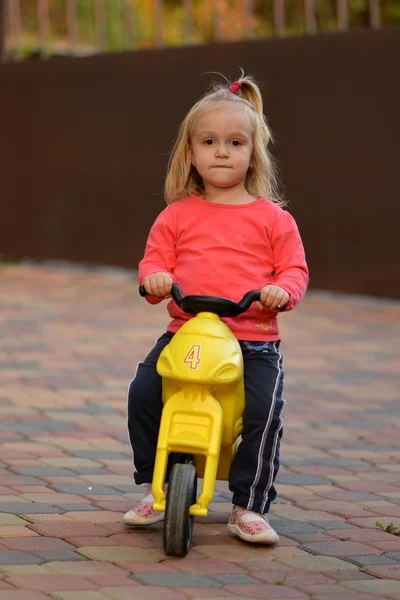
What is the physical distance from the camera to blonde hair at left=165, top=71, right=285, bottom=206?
3684mm

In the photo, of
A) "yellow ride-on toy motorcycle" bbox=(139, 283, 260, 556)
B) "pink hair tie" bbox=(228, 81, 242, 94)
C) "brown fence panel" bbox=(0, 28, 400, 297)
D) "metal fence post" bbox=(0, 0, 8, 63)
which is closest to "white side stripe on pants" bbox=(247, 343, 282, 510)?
"yellow ride-on toy motorcycle" bbox=(139, 283, 260, 556)

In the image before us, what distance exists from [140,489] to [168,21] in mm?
7198

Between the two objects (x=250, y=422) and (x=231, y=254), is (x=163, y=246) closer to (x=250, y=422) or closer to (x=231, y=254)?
(x=231, y=254)

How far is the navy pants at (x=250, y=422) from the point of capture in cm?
353

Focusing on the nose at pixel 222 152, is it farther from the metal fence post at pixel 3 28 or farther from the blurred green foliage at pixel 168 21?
the metal fence post at pixel 3 28

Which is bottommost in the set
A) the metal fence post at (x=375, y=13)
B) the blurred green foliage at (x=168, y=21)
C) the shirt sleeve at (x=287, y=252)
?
the shirt sleeve at (x=287, y=252)

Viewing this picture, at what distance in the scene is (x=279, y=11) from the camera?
Answer: 9.80m

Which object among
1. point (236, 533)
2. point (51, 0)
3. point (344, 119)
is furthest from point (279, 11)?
point (236, 533)

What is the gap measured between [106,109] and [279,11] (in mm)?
2108

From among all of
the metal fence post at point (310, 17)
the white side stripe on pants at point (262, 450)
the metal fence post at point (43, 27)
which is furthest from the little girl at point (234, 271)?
the metal fence post at point (43, 27)

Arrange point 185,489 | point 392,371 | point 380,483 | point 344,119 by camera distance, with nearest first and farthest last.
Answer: point 185,489 → point 380,483 → point 392,371 → point 344,119

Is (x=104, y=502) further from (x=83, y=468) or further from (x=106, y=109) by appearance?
(x=106, y=109)

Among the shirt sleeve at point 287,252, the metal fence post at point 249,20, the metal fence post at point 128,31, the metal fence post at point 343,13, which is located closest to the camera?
the shirt sleeve at point 287,252

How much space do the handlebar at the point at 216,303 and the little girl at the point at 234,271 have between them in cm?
5
